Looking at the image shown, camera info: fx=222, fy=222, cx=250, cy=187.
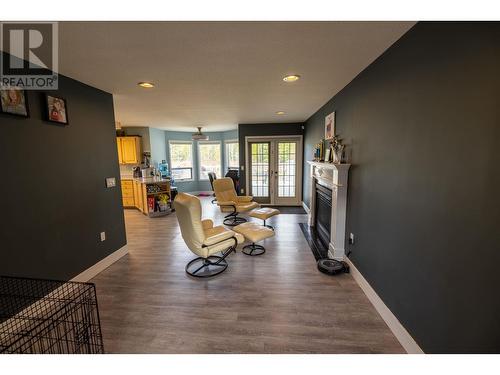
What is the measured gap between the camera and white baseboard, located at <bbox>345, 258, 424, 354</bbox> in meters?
1.61

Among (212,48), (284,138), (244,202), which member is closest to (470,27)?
(212,48)

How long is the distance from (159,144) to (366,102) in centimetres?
659

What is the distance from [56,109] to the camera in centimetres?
228

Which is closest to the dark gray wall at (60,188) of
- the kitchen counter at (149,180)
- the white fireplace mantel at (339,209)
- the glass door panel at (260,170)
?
the kitchen counter at (149,180)

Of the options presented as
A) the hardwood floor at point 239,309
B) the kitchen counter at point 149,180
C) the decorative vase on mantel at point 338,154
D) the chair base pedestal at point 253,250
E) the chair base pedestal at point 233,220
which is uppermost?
the decorative vase on mantel at point 338,154

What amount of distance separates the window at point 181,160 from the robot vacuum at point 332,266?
21.4 feet

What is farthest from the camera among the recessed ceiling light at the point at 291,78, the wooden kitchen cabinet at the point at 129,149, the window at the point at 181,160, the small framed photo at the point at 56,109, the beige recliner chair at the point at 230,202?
the window at the point at 181,160

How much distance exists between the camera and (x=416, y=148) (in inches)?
62.0

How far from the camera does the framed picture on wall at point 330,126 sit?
342cm

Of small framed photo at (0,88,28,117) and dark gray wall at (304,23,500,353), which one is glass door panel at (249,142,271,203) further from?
small framed photo at (0,88,28,117)

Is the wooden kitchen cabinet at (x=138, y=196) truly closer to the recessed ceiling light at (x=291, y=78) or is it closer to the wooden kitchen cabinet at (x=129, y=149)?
the wooden kitchen cabinet at (x=129, y=149)

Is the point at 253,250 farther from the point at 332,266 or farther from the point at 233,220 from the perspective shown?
the point at 233,220

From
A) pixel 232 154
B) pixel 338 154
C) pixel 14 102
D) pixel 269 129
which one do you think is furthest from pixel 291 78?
pixel 232 154
